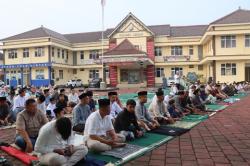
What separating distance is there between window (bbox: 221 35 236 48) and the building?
4.27ft

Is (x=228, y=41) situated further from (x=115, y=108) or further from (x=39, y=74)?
(x=115, y=108)

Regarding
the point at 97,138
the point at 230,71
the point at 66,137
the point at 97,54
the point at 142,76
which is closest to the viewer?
the point at 66,137

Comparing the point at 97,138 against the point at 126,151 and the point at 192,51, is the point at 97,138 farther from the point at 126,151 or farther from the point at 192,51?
the point at 192,51

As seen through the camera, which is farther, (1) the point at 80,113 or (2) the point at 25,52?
(2) the point at 25,52

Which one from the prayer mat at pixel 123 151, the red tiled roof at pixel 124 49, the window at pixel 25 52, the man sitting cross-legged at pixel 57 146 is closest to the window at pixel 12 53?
the window at pixel 25 52

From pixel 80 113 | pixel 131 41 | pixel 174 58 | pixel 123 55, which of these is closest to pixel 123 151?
pixel 80 113

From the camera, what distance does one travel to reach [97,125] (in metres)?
5.45

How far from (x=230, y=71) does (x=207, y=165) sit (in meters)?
26.5

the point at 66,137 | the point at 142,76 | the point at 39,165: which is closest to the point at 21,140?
the point at 39,165

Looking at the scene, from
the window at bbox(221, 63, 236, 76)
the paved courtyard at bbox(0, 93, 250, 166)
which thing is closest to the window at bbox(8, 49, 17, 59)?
the window at bbox(221, 63, 236, 76)

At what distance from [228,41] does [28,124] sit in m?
27.3

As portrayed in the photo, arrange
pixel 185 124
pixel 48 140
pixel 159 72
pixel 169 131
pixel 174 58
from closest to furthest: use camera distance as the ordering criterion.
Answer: pixel 48 140 < pixel 169 131 < pixel 185 124 < pixel 174 58 < pixel 159 72

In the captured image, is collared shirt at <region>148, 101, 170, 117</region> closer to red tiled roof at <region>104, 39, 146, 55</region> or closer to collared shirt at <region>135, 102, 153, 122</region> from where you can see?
collared shirt at <region>135, 102, 153, 122</region>

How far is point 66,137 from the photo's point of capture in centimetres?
458
